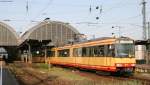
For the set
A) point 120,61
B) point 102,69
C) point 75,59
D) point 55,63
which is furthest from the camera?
point 55,63

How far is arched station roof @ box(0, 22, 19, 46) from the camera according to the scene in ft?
390

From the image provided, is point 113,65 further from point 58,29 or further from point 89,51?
point 58,29

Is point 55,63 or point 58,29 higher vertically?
point 58,29

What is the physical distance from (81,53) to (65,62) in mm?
9716

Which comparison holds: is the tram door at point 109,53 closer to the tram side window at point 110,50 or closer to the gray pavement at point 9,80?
the tram side window at point 110,50

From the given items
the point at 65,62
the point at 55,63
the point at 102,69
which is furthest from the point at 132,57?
the point at 55,63

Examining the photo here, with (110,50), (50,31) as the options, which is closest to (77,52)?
(110,50)

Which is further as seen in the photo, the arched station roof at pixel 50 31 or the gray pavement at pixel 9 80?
the arched station roof at pixel 50 31

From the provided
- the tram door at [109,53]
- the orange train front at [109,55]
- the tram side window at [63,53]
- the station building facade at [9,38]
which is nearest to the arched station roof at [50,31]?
the station building facade at [9,38]

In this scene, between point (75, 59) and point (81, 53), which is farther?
point (75, 59)

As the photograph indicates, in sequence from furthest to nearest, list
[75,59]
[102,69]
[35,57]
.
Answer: [35,57] → [75,59] → [102,69]

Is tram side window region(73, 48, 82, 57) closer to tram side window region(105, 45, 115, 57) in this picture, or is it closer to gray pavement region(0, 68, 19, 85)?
tram side window region(105, 45, 115, 57)

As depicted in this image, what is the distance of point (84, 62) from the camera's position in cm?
3869

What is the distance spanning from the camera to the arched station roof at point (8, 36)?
4685 inches
